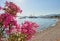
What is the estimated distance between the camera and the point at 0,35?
193 inches

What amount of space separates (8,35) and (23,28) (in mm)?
385

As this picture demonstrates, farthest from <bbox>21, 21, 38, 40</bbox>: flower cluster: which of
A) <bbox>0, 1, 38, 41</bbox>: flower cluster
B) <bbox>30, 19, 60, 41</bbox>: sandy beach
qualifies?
<bbox>30, 19, 60, 41</bbox>: sandy beach

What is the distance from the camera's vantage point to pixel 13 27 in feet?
16.2

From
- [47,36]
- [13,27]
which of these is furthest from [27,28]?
[47,36]

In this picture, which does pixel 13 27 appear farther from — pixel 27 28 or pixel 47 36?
pixel 47 36

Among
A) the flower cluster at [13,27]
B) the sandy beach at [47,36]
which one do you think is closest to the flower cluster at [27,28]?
the flower cluster at [13,27]

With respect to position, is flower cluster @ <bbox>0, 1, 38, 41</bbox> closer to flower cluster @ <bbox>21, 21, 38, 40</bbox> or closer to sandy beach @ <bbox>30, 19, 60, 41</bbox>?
flower cluster @ <bbox>21, 21, 38, 40</bbox>

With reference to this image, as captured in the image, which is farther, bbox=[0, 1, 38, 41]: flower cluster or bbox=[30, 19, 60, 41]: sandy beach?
bbox=[30, 19, 60, 41]: sandy beach

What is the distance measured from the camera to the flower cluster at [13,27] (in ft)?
15.9

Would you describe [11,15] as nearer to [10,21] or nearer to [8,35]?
[10,21]

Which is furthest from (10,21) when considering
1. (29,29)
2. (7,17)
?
(29,29)

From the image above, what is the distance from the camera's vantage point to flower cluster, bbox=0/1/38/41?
4.84 m

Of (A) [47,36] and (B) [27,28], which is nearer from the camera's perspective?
(B) [27,28]

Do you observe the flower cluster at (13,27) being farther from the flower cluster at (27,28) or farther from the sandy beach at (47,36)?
the sandy beach at (47,36)
